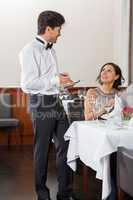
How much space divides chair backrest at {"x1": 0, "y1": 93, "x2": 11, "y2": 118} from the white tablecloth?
11.7 feet

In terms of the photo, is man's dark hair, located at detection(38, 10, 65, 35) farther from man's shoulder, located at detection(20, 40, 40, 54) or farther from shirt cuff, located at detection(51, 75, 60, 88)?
shirt cuff, located at detection(51, 75, 60, 88)

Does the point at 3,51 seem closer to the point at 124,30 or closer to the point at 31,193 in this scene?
the point at 124,30

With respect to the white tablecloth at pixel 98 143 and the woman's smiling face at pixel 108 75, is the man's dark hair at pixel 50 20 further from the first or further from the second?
the white tablecloth at pixel 98 143

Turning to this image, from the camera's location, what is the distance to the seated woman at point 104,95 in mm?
3725

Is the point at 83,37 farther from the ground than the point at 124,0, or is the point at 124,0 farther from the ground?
the point at 124,0

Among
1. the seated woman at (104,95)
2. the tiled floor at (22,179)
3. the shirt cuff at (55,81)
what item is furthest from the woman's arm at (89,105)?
the tiled floor at (22,179)

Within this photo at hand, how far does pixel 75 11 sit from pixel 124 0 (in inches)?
31.2

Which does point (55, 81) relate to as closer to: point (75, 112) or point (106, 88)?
point (75, 112)

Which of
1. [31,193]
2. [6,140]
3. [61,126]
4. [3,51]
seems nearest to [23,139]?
[6,140]

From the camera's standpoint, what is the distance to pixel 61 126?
12.0 ft

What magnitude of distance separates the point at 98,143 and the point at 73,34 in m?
4.40

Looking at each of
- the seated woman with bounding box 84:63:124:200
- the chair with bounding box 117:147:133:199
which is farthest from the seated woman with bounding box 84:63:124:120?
the chair with bounding box 117:147:133:199

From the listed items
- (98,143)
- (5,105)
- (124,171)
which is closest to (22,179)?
(98,143)

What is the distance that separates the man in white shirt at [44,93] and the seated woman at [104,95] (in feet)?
0.78
